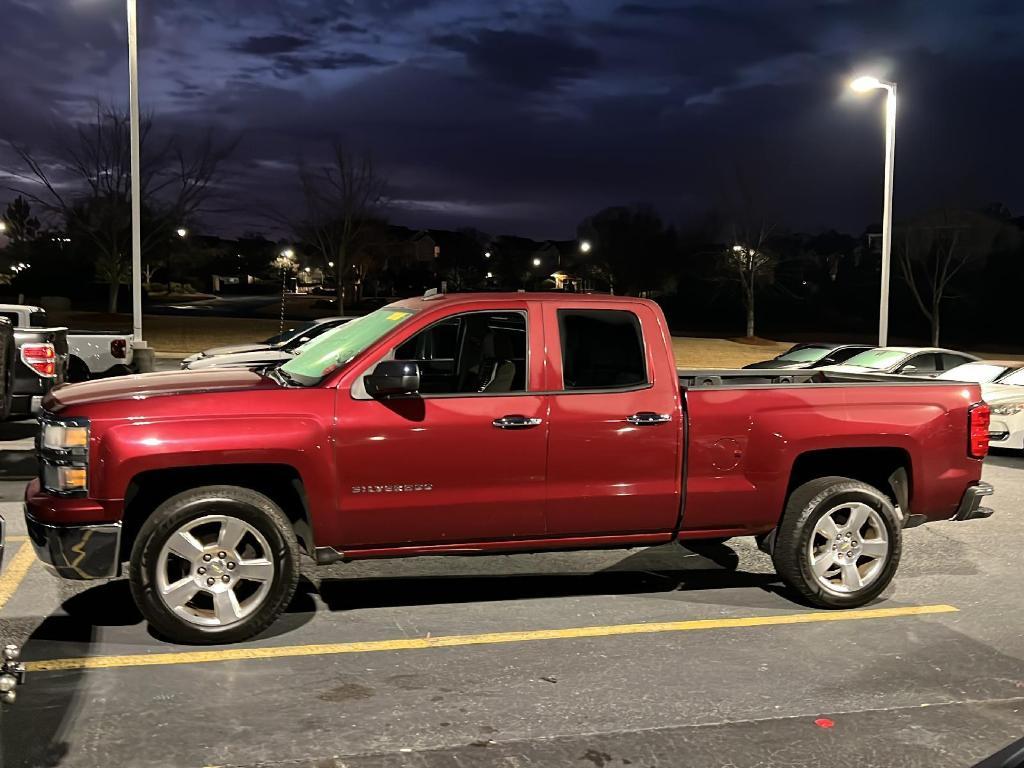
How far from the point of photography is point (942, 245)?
47875 millimetres

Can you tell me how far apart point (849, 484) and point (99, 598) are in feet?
14.3

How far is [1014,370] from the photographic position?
13422 mm

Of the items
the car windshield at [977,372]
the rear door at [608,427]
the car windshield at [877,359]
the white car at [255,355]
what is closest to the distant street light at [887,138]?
the car windshield at [877,359]

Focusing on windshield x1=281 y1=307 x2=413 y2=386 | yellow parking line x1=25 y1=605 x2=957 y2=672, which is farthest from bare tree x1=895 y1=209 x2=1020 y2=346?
windshield x1=281 y1=307 x2=413 y2=386

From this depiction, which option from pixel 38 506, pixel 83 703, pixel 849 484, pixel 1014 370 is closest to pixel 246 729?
pixel 83 703

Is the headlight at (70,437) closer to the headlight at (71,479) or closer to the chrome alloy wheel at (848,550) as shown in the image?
Result: the headlight at (71,479)

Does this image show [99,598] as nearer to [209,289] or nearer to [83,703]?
[83,703]

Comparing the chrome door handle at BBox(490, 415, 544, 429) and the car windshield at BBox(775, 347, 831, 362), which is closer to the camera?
the chrome door handle at BBox(490, 415, 544, 429)

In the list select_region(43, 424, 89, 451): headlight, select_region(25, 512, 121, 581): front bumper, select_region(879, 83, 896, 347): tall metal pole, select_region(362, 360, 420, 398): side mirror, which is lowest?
select_region(25, 512, 121, 581): front bumper

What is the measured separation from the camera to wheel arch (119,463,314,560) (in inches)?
198

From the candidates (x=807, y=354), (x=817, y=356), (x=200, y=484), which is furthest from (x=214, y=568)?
(x=807, y=354)

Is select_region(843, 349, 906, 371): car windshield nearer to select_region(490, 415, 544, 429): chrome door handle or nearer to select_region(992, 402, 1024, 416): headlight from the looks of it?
select_region(992, 402, 1024, 416): headlight

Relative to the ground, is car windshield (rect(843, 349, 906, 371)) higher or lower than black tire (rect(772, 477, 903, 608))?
higher

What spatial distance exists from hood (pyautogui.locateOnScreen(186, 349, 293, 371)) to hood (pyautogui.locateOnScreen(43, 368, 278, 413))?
8.67 m
